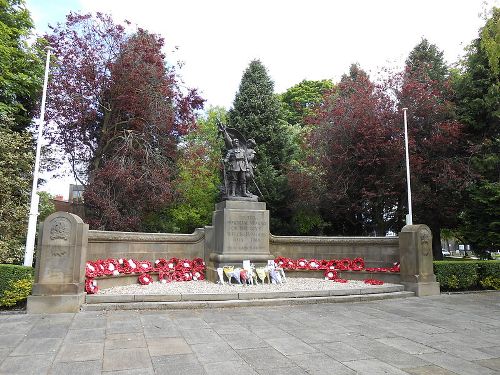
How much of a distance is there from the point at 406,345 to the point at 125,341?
15.1ft

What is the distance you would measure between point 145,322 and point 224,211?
5.90m

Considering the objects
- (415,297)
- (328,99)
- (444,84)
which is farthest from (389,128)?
(415,297)

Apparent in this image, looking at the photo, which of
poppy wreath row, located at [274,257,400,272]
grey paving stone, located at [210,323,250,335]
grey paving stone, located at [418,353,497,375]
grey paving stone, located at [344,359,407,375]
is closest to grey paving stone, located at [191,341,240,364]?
grey paving stone, located at [210,323,250,335]

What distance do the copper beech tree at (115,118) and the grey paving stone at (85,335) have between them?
11.3 metres

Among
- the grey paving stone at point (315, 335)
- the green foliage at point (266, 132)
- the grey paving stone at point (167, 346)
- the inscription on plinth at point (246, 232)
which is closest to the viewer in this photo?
the grey paving stone at point (167, 346)

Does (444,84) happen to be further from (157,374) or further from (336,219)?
(157,374)

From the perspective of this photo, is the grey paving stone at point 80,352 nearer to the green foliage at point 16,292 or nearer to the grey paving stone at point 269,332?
the grey paving stone at point 269,332

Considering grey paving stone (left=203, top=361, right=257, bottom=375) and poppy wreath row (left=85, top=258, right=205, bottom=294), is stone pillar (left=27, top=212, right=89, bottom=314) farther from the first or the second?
grey paving stone (left=203, top=361, right=257, bottom=375)

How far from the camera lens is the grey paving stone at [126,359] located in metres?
5.03

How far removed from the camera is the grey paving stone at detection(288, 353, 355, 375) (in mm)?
4977

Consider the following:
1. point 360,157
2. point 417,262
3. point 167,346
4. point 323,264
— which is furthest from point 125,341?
point 360,157

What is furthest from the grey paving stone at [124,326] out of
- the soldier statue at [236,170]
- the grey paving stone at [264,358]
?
the soldier statue at [236,170]

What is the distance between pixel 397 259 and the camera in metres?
13.7

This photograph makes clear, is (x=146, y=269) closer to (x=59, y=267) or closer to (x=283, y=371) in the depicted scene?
(x=59, y=267)
